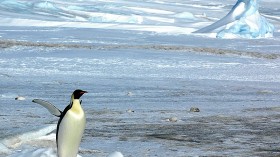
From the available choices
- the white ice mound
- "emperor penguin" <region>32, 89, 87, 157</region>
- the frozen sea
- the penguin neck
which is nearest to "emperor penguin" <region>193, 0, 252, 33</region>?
the white ice mound

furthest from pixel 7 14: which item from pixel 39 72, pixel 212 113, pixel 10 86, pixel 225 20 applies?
pixel 212 113

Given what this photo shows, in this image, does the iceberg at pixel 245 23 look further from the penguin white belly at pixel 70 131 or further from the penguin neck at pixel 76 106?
the penguin neck at pixel 76 106

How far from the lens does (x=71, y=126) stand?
460 centimetres

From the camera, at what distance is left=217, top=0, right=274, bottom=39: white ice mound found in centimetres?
2464

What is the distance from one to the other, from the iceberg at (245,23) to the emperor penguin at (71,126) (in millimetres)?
20219

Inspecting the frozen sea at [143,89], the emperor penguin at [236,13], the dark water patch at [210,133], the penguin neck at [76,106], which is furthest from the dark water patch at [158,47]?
the penguin neck at [76,106]

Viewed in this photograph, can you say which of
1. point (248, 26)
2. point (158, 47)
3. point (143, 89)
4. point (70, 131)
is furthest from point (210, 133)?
point (248, 26)

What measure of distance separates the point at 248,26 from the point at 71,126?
816 inches

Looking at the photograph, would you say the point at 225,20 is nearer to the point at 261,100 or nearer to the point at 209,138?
the point at 261,100

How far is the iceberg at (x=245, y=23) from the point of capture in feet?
80.9

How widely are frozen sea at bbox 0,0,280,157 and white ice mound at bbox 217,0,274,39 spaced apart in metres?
0.58

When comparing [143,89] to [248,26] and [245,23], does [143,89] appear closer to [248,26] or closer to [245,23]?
[245,23]

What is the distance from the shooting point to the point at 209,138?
21.9 ft

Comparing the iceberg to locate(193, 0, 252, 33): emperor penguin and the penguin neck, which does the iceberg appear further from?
the penguin neck
